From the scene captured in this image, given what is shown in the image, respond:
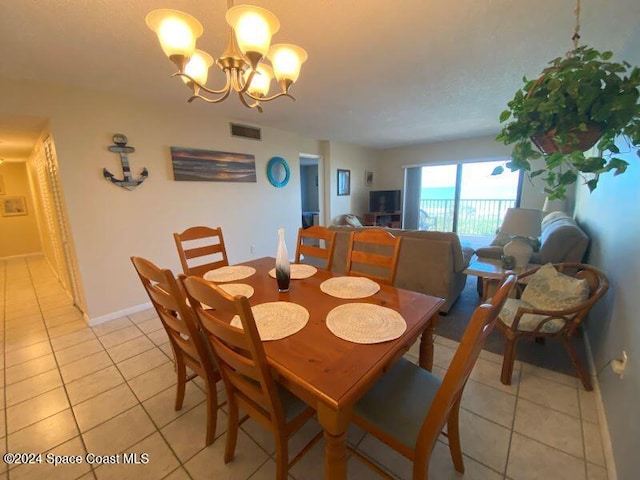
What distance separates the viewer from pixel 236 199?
3648 mm

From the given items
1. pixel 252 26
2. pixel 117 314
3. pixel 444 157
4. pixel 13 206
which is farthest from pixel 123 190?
pixel 444 157

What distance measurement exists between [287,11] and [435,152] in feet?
16.4

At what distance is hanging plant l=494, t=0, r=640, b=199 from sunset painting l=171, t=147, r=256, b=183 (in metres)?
3.11

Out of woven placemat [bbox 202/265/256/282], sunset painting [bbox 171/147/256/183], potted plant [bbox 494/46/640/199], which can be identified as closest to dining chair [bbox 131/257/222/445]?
woven placemat [bbox 202/265/256/282]

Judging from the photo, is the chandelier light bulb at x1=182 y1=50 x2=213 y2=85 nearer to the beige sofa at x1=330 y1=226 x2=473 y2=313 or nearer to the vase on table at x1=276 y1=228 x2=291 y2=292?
the vase on table at x1=276 y1=228 x2=291 y2=292

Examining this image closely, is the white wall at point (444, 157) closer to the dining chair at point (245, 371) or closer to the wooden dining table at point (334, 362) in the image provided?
the wooden dining table at point (334, 362)

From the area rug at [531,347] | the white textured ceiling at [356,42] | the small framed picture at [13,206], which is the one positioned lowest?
the area rug at [531,347]

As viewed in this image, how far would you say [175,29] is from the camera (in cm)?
105

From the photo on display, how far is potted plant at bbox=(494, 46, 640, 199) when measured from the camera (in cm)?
92

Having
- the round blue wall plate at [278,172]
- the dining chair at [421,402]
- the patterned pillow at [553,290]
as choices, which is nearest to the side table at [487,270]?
the patterned pillow at [553,290]

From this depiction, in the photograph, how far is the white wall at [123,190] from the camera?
91.4 inches

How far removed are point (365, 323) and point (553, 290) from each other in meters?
1.61

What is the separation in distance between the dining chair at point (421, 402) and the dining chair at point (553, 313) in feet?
2.90

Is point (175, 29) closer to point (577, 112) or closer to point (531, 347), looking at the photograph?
point (577, 112)
